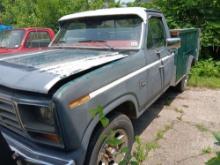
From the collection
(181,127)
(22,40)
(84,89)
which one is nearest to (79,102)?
(84,89)

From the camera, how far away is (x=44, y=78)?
2480mm

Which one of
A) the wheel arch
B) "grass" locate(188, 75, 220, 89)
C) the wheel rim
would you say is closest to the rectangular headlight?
the wheel arch

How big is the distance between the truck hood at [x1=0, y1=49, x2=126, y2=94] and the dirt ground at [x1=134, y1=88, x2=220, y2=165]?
1.53 meters

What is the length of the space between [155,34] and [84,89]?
2.44 meters

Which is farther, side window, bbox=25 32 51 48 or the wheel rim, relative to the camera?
side window, bbox=25 32 51 48

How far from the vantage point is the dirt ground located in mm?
3850

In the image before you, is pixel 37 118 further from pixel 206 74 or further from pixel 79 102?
pixel 206 74

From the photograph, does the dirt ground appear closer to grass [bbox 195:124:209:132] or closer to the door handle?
grass [bbox 195:124:209:132]

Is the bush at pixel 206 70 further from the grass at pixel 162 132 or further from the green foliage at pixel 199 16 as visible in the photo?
the grass at pixel 162 132

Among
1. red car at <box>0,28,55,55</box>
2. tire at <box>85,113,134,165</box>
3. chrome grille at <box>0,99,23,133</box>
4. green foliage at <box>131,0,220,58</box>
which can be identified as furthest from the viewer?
green foliage at <box>131,0,220,58</box>

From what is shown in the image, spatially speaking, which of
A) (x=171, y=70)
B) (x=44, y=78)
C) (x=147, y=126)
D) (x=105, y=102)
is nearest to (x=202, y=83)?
(x=171, y=70)

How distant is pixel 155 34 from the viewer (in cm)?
462

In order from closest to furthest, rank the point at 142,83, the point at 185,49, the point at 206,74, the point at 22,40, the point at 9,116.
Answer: the point at 9,116 → the point at 142,83 → the point at 185,49 → the point at 22,40 → the point at 206,74

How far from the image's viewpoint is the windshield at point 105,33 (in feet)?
13.2
